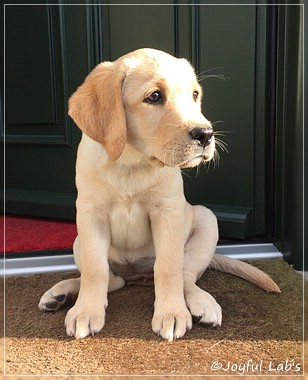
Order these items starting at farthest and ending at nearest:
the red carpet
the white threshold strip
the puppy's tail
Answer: the red carpet → the white threshold strip → the puppy's tail

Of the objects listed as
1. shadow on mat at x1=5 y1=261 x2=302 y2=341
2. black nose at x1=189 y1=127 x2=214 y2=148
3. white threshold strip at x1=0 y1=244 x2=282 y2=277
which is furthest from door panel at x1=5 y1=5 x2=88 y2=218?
black nose at x1=189 y1=127 x2=214 y2=148

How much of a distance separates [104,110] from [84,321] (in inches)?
26.0

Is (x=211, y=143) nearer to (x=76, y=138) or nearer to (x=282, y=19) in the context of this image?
(x=282, y=19)

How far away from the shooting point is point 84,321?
150 centimetres

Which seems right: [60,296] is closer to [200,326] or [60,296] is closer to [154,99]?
[200,326]

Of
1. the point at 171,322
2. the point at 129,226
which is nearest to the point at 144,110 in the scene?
the point at 129,226

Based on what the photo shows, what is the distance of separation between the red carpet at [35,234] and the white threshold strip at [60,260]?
0.15m

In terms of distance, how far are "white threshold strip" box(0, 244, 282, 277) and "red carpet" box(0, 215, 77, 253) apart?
6.1 inches

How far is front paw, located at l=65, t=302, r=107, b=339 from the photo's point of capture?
1488mm

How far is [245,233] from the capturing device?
2.34 m

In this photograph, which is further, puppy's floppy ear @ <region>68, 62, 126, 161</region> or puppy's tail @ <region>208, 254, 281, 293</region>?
puppy's tail @ <region>208, 254, 281, 293</region>

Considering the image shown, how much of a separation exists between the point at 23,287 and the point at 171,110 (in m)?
1.02

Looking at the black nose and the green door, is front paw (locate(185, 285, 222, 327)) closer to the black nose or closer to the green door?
the black nose

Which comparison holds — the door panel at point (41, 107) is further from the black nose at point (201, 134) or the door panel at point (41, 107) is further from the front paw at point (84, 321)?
the black nose at point (201, 134)
